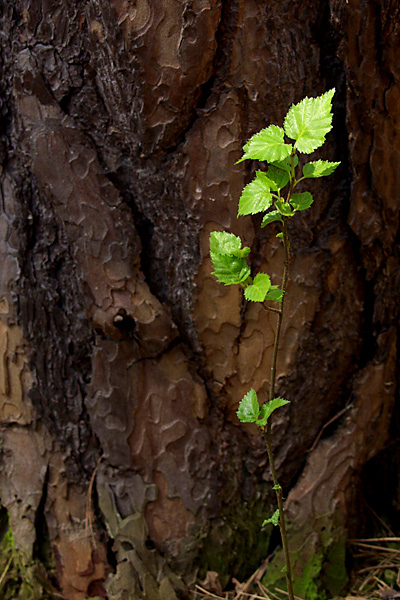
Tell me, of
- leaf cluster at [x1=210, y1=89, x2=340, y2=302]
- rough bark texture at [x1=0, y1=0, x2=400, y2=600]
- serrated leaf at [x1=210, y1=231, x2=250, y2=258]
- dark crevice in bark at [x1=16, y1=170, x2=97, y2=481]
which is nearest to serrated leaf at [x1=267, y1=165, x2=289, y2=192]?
leaf cluster at [x1=210, y1=89, x2=340, y2=302]

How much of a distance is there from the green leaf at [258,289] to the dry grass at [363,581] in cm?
80

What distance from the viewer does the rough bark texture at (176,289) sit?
3.55 feet

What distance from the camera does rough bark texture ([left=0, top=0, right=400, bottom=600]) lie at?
1082 millimetres

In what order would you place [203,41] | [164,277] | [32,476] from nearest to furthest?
[203,41] → [164,277] → [32,476]

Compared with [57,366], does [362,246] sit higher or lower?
higher

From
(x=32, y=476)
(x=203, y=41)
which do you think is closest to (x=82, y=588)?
(x=32, y=476)

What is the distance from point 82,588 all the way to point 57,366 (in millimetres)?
547

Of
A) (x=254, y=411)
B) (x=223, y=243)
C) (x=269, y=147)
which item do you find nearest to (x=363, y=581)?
(x=254, y=411)

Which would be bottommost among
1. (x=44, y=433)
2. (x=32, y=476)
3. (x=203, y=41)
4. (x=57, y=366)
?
(x=32, y=476)

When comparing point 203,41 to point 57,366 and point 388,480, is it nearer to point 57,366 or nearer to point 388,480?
point 57,366

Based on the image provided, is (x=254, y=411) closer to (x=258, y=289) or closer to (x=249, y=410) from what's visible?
(x=249, y=410)

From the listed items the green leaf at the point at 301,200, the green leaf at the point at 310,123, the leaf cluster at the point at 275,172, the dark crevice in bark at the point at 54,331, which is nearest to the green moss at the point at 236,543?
the dark crevice in bark at the point at 54,331

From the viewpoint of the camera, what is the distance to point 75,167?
1137mm

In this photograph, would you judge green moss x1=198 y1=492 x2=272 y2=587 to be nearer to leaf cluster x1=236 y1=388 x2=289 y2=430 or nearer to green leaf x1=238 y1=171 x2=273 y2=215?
leaf cluster x1=236 y1=388 x2=289 y2=430
